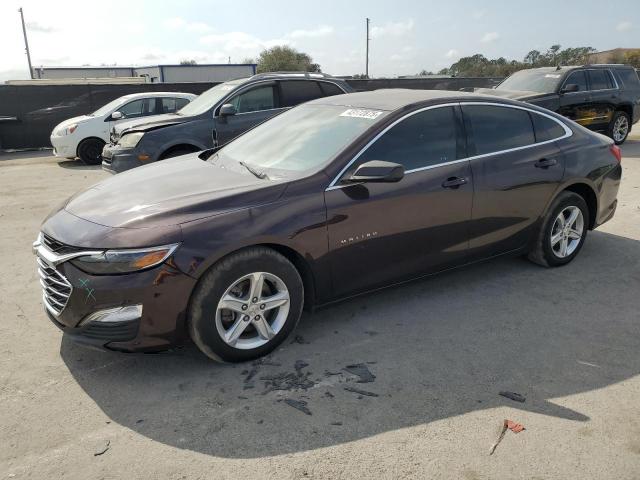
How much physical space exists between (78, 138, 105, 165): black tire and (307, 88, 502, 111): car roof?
30.3ft

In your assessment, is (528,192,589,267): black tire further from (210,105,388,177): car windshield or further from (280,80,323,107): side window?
(280,80,323,107): side window

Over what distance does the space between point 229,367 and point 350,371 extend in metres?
0.77

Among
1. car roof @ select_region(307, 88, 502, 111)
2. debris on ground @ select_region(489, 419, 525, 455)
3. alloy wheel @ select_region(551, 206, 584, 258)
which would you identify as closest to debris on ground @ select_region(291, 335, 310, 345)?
debris on ground @ select_region(489, 419, 525, 455)

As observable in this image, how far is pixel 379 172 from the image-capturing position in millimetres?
3477

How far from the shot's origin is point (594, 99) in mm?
11898

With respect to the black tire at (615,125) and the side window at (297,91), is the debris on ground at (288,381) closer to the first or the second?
the side window at (297,91)

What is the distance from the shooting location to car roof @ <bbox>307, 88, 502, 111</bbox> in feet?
13.5

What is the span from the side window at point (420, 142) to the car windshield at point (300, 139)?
172mm

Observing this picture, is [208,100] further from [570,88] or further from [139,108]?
[570,88]

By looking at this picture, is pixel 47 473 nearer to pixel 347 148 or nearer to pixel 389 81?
pixel 347 148

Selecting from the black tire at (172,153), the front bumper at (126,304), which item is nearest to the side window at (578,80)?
the black tire at (172,153)

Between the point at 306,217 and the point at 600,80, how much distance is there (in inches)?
451

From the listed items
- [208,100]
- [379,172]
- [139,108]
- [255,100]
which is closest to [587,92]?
[255,100]

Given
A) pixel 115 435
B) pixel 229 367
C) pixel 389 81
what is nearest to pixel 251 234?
pixel 229 367
